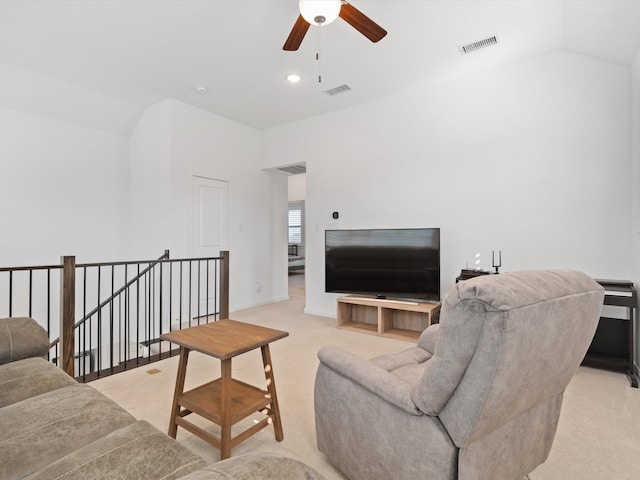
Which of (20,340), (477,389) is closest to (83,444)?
(20,340)

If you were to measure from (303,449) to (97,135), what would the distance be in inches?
213

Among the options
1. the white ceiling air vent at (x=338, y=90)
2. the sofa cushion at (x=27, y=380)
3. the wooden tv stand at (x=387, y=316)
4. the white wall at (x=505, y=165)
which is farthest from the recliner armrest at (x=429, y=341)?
the white ceiling air vent at (x=338, y=90)

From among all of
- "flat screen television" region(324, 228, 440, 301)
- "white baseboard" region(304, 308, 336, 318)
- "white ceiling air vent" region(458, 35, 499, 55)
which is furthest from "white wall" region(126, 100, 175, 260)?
"white ceiling air vent" region(458, 35, 499, 55)

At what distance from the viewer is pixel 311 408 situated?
2391mm

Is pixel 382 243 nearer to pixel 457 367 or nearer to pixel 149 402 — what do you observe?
pixel 149 402

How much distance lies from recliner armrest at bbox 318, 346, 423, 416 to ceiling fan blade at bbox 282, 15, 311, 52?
89.1 inches

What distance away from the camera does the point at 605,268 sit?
3.31m

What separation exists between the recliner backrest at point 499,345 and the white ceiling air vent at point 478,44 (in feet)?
9.65

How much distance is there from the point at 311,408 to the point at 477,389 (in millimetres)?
1588

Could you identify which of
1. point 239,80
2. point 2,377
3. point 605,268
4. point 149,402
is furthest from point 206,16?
point 605,268

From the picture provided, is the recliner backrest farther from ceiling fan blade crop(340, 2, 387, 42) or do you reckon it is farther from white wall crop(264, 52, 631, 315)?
white wall crop(264, 52, 631, 315)

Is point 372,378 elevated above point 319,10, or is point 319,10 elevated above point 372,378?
point 319,10

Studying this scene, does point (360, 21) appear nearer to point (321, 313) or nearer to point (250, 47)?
point (250, 47)

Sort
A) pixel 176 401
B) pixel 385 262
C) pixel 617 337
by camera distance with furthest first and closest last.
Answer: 1. pixel 385 262
2. pixel 617 337
3. pixel 176 401
